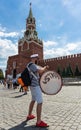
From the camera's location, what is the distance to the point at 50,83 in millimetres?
4844

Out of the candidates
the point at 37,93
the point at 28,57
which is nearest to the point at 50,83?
the point at 37,93

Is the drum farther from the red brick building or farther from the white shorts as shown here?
the red brick building

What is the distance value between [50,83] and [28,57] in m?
65.6

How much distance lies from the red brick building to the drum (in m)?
58.5

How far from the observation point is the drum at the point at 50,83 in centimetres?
479

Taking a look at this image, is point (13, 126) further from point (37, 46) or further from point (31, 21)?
point (31, 21)

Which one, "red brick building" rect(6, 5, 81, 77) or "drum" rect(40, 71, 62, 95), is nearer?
"drum" rect(40, 71, 62, 95)

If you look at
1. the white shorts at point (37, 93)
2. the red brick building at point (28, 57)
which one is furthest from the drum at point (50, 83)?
the red brick building at point (28, 57)

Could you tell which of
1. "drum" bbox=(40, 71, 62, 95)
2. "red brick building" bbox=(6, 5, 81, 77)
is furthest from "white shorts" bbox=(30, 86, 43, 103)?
"red brick building" bbox=(6, 5, 81, 77)

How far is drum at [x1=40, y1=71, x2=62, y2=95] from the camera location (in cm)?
479

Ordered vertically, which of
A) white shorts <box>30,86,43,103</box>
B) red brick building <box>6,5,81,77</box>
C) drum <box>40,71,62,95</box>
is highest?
red brick building <box>6,5,81,77</box>

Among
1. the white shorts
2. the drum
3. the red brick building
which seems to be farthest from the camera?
the red brick building

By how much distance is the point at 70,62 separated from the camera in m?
65.4

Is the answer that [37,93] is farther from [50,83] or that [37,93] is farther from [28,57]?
[28,57]
